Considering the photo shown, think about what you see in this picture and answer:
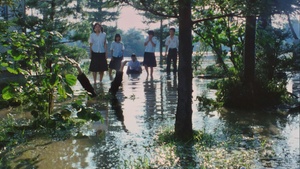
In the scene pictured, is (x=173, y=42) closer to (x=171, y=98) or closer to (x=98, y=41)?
(x=98, y=41)

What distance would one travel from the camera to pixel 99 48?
48.4ft

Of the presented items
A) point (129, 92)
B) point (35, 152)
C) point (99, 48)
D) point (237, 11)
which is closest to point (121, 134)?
point (35, 152)

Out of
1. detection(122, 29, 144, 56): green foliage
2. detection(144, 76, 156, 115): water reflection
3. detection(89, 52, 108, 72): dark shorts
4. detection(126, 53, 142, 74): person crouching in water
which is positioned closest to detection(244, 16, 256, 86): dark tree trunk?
detection(144, 76, 156, 115): water reflection

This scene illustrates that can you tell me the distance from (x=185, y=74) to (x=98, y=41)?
8.60 metres

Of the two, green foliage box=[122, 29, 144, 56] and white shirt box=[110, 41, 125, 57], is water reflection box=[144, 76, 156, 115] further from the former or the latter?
green foliage box=[122, 29, 144, 56]

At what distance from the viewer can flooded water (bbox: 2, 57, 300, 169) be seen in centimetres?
551

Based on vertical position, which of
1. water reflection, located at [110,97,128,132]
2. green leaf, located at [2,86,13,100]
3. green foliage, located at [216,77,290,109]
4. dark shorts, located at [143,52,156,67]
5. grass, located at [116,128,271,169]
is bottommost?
grass, located at [116,128,271,169]

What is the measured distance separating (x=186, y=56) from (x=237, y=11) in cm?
94

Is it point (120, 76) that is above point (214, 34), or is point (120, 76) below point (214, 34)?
below

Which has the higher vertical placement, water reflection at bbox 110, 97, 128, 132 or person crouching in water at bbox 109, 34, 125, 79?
person crouching in water at bbox 109, 34, 125, 79

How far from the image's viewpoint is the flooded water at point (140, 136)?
5.51m

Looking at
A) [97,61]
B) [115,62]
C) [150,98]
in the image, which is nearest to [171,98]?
[150,98]

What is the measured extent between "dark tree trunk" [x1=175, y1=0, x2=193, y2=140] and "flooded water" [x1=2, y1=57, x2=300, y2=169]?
0.54 metres

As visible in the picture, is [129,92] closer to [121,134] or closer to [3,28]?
[121,134]
